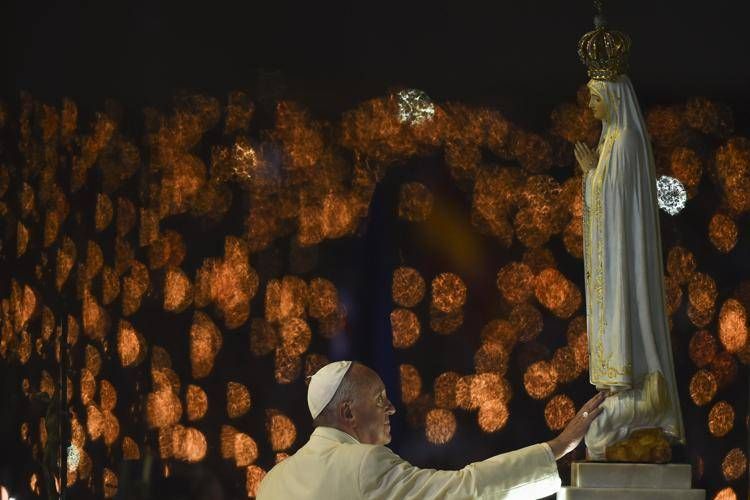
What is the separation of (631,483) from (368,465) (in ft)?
3.06

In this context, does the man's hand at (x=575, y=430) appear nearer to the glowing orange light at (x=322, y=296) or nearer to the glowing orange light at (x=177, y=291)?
the glowing orange light at (x=322, y=296)

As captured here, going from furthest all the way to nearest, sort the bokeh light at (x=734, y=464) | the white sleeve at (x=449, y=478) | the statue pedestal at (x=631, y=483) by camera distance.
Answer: the bokeh light at (x=734, y=464), the statue pedestal at (x=631, y=483), the white sleeve at (x=449, y=478)

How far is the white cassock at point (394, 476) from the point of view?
4379 mm

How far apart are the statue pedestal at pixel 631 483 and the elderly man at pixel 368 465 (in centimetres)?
16

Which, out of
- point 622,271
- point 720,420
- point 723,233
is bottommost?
point 720,420

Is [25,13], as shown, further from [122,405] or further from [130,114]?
[122,405]

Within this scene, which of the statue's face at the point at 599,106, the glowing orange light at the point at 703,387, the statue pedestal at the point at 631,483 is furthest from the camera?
the glowing orange light at the point at 703,387

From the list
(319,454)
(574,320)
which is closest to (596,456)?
(319,454)

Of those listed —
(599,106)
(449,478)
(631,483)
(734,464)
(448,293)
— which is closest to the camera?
(449,478)

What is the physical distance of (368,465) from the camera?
4.39 m

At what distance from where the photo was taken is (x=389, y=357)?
938 cm

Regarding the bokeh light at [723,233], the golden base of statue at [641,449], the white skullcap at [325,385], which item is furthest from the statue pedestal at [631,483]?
the bokeh light at [723,233]

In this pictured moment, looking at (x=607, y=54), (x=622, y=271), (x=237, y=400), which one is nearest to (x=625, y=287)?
(x=622, y=271)

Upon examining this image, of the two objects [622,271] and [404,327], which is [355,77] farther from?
[622,271]
